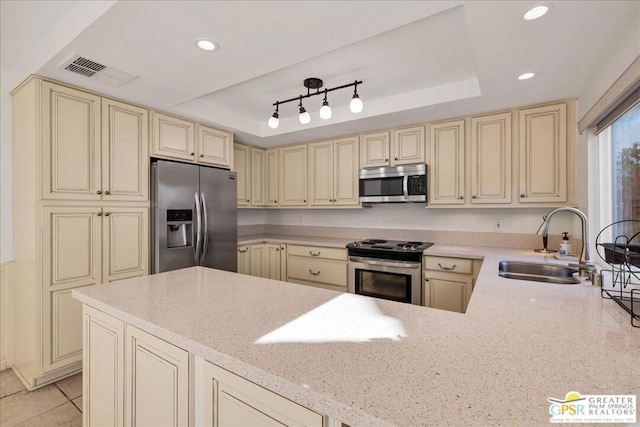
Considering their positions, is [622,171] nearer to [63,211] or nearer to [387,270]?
[387,270]

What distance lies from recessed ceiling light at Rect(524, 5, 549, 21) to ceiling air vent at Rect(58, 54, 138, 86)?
7.70ft

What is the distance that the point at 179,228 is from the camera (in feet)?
9.09

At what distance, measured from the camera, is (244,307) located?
116 cm

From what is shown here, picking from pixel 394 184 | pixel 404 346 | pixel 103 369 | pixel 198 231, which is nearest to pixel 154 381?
pixel 103 369

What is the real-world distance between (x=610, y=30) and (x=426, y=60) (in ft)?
3.15

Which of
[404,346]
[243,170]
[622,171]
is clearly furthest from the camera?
[243,170]

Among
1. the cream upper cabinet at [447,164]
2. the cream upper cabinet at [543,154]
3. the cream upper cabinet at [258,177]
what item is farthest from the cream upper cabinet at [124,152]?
the cream upper cabinet at [543,154]

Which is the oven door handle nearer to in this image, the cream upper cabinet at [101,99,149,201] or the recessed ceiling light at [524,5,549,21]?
the recessed ceiling light at [524,5,549,21]

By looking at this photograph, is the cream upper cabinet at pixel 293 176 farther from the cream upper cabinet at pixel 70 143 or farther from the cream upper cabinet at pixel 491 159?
the cream upper cabinet at pixel 70 143

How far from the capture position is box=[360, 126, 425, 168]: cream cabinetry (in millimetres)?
3100

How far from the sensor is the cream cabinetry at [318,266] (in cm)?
328

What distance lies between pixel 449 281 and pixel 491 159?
121 centimetres

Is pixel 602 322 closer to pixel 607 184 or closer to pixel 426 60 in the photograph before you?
pixel 607 184

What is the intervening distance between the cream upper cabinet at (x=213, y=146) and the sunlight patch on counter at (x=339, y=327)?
Answer: 251 centimetres
